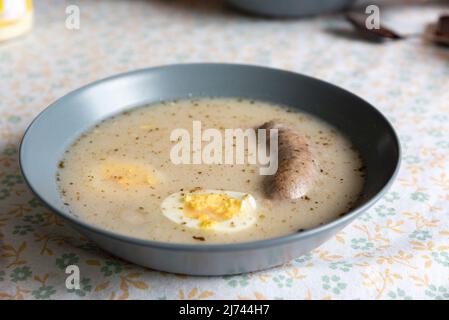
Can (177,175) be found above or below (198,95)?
below

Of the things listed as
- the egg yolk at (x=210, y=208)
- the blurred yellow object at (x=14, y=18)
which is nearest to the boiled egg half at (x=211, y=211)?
the egg yolk at (x=210, y=208)

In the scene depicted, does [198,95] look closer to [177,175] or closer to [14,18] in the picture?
[177,175]

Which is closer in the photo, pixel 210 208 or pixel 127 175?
pixel 210 208

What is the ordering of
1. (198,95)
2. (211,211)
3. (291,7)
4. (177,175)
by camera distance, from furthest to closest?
(291,7), (198,95), (177,175), (211,211)

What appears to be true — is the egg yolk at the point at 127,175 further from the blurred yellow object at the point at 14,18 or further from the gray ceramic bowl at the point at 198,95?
the blurred yellow object at the point at 14,18

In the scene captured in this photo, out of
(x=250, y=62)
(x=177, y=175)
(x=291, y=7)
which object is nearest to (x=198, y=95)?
(x=177, y=175)

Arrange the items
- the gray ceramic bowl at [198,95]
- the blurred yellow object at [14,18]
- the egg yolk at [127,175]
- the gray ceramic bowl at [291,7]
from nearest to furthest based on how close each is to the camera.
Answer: the gray ceramic bowl at [198,95] → the egg yolk at [127,175] → the blurred yellow object at [14,18] → the gray ceramic bowl at [291,7]

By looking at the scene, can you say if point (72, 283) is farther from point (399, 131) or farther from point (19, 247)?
point (399, 131)
